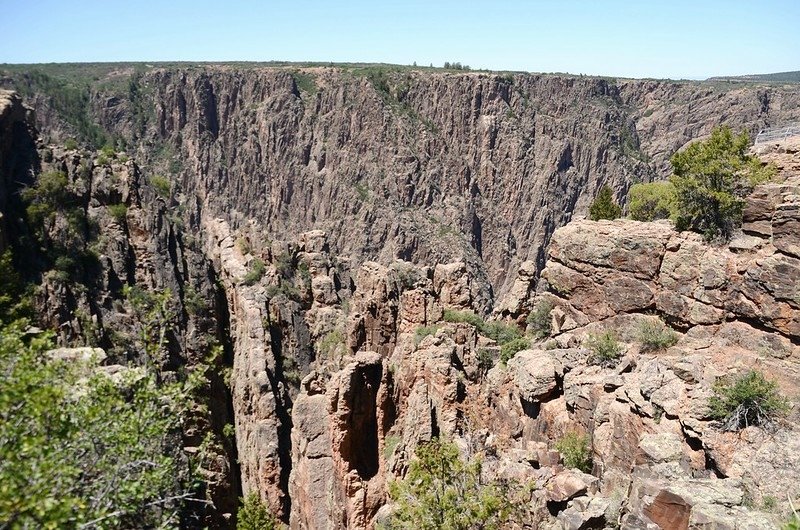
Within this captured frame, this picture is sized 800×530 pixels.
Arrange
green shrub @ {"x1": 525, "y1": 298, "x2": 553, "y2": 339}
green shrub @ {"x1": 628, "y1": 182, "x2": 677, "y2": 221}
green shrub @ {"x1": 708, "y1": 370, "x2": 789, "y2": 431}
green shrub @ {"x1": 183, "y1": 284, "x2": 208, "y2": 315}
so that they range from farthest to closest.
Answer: green shrub @ {"x1": 183, "y1": 284, "x2": 208, "y2": 315}, green shrub @ {"x1": 628, "y1": 182, "x2": 677, "y2": 221}, green shrub @ {"x1": 525, "y1": 298, "x2": 553, "y2": 339}, green shrub @ {"x1": 708, "y1": 370, "x2": 789, "y2": 431}

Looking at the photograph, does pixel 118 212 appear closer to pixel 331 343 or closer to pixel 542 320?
pixel 331 343

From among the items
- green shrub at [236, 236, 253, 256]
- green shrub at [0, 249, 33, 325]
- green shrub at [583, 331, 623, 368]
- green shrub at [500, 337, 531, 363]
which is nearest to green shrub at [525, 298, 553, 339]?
green shrub at [500, 337, 531, 363]

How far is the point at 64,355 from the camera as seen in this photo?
17.7m

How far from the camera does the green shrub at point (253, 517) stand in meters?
29.2

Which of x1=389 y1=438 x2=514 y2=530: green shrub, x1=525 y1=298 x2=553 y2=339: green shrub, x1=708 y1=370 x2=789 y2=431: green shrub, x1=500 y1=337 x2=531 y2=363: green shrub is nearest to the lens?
x1=389 y1=438 x2=514 y2=530: green shrub

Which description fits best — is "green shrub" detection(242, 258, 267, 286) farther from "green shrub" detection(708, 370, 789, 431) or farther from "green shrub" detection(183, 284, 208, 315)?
"green shrub" detection(708, 370, 789, 431)

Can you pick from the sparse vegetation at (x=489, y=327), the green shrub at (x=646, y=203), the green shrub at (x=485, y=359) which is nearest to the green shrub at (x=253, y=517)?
the green shrub at (x=485, y=359)

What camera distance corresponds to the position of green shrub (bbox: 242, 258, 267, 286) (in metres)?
52.1

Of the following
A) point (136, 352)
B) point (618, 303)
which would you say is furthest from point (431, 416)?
point (136, 352)

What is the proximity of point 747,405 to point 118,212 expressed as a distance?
1675 inches

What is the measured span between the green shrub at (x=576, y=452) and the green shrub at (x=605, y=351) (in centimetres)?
400

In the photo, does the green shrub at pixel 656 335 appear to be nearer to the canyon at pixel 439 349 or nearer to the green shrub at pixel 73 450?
the canyon at pixel 439 349

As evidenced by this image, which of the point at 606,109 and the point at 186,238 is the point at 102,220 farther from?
the point at 606,109

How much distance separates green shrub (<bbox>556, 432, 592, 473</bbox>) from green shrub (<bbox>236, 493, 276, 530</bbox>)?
58.7 ft
